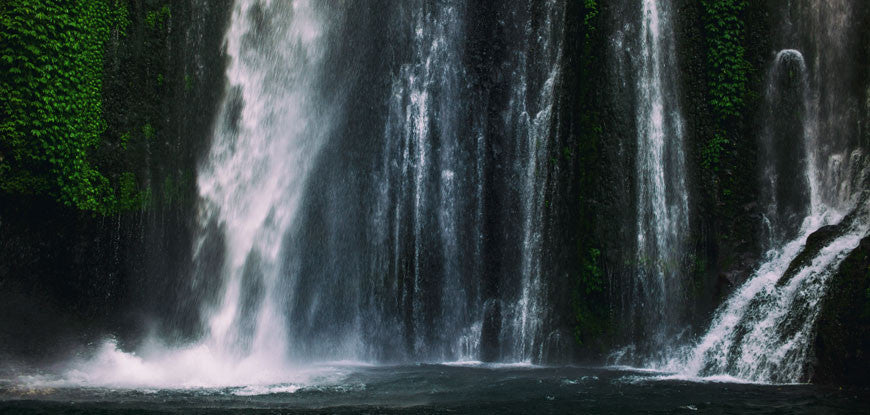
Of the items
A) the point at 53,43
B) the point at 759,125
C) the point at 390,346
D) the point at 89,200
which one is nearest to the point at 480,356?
the point at 390,346

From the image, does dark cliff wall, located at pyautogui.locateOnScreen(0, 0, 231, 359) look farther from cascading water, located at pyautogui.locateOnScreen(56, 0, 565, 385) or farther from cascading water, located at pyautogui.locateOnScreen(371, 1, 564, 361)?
cascading water, located at pyautogui.locateOnScreen(371, 1, 564, 361)

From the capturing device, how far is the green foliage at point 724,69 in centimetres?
1625

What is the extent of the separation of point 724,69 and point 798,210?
10.7 feet

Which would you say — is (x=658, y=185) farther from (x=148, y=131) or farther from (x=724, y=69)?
(x=148, y=131)

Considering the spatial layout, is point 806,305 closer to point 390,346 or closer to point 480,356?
point 480,356

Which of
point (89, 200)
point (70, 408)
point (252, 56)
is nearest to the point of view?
point (70, 408)

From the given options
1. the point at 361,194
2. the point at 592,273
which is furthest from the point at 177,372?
the point at 592,273

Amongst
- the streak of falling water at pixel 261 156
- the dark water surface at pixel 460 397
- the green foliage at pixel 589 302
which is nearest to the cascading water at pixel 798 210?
the dark water surface at pixel 460 397

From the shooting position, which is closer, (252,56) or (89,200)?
(89,200)

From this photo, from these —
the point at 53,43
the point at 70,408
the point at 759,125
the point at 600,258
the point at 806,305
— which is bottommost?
the point at 70,408

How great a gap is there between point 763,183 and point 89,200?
45.7ft

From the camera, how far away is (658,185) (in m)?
15.8

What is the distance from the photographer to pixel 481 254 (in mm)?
16656

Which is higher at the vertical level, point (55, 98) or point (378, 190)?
point (55, 98)
